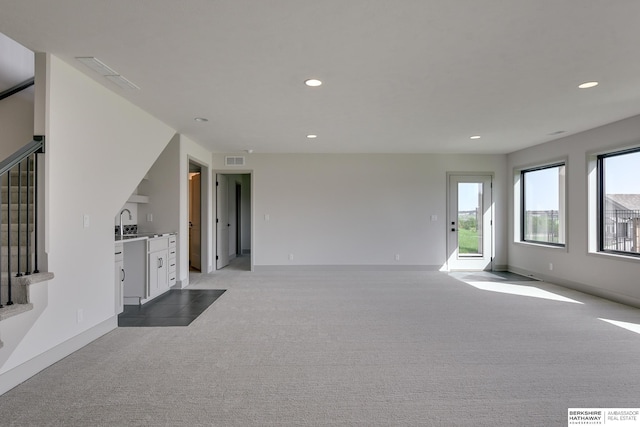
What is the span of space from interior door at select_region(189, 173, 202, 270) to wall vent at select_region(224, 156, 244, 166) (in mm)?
718

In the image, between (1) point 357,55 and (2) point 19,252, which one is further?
(1) point 357,55

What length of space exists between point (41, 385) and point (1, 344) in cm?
49

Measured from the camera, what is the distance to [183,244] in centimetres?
559

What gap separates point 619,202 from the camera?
4.89 metres

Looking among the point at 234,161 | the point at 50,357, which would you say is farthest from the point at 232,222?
the point at 50,357

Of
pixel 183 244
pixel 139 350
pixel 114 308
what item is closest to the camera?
pixel 139 350

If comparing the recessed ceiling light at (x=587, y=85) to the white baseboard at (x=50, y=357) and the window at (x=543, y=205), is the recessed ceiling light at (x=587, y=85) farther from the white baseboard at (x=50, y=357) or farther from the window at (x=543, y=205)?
the white baseboard at (x=50, y=357)

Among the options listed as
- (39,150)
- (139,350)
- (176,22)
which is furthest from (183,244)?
(176,22)

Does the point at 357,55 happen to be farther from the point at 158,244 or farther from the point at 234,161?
the point at 234,161

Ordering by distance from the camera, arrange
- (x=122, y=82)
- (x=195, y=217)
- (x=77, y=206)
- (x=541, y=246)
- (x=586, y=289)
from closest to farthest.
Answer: (x=77, y=206) < (x=122, y=82) < (x=586, y=289) < (x=541, y=246) < (x=195, y=217)

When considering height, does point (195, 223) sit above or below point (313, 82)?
below

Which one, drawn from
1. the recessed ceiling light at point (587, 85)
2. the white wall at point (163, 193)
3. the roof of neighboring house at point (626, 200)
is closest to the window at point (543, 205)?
the roof of neighboring house at point (626, 200)

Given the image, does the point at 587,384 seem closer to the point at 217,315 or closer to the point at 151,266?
the point at 217,315

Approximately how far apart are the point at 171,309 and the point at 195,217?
3426 millimetres
